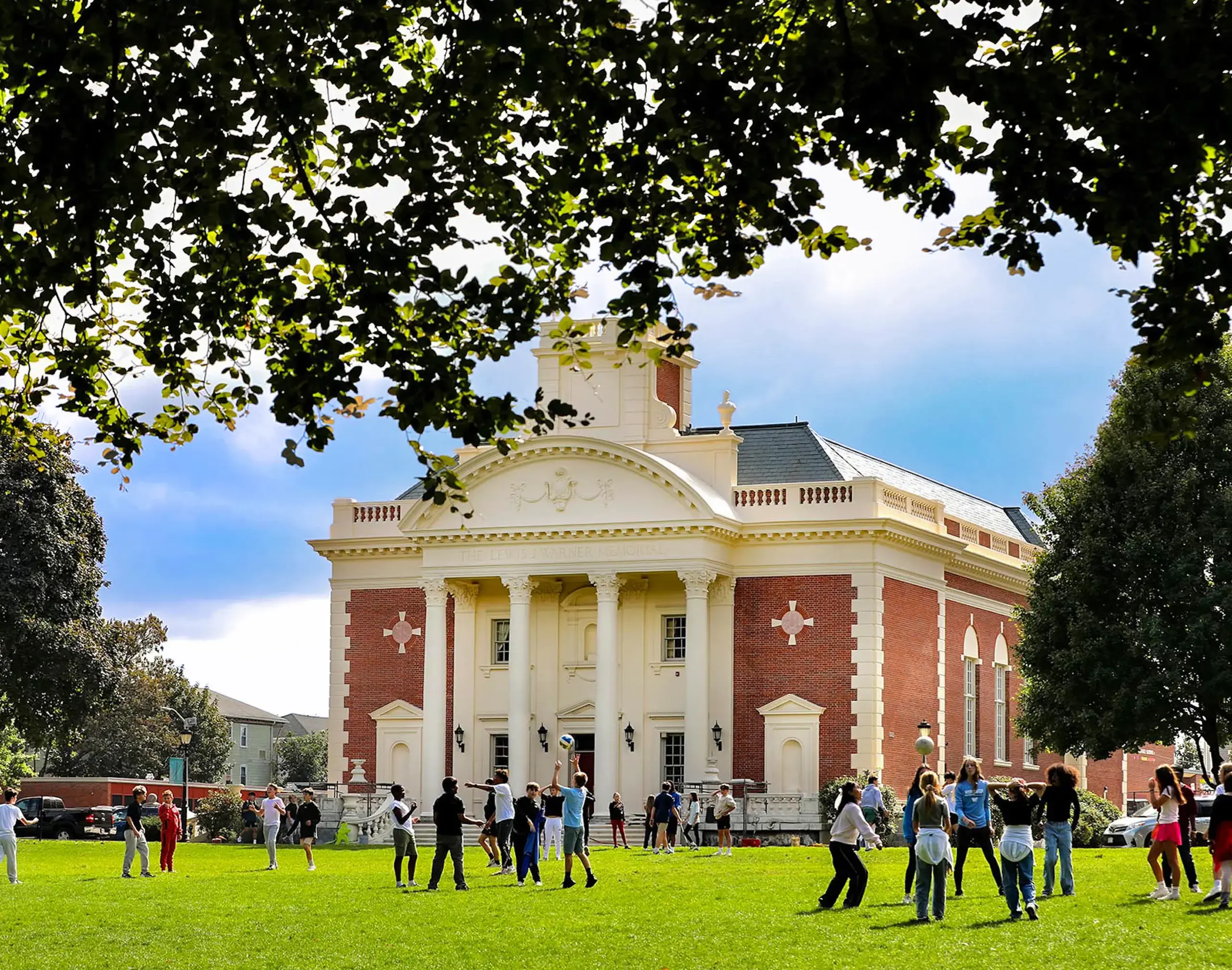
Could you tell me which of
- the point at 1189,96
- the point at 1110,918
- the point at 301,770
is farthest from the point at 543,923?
the point at 301,770

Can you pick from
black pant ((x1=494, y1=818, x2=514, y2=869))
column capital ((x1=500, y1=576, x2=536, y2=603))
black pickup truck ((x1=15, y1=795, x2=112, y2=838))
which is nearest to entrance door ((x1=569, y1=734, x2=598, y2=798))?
column capital ((x1=500, y1=576, x2=536, y2=603))

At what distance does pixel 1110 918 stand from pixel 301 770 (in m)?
105

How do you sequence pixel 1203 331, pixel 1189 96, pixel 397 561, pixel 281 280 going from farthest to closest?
pixel 397 561
pixel 281 280
pixel 1203 331
pixel 1189 96

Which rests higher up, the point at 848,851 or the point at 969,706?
the point at 969,706

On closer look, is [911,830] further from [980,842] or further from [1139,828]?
[1139,828]

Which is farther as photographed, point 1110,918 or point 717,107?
point 1110,918

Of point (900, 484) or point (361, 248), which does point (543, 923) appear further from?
point (900, 484)

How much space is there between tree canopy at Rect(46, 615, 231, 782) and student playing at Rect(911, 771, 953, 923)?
72403 millimetres

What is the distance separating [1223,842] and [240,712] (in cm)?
11102

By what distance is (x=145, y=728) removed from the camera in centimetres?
9412

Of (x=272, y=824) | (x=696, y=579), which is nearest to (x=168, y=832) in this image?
(x=272, y=824)

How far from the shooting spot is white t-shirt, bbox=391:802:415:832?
93.9 ft

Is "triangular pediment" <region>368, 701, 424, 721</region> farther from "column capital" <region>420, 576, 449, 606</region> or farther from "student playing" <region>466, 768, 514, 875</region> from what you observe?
"student playing" <region>466, 768, 514, 875</region>

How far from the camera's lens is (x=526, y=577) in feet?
170
